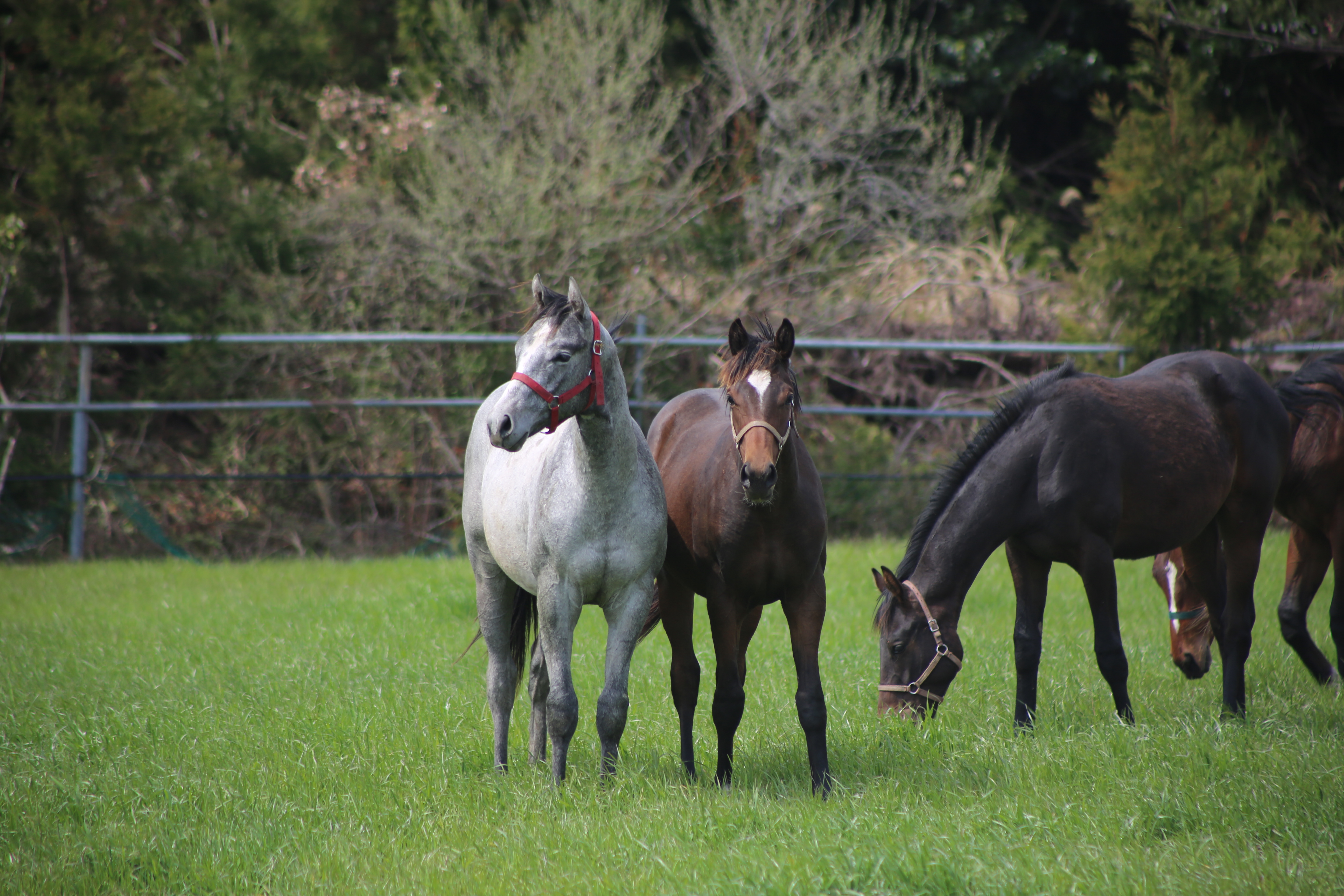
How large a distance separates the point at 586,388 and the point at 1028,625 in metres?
2.48

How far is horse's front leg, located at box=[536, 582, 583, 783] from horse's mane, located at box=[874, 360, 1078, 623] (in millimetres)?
1646

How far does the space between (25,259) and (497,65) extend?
5.21 meters

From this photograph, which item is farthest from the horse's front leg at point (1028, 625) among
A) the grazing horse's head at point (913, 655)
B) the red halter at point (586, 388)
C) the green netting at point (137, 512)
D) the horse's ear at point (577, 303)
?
the green netting at point (137, 512)

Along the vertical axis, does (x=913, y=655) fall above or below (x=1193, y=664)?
above

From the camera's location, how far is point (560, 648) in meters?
3.84

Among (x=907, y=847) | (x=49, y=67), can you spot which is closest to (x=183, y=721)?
(x=907, y=847)

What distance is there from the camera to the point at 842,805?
144 inches

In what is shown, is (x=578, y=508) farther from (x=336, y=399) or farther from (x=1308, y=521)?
(x=336, y=399)

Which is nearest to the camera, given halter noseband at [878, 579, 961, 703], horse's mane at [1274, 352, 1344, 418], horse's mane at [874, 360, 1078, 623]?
halter noseband at [878, 579, 961, 703]

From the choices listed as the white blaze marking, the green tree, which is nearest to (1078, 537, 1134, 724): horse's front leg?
the white blaze marking

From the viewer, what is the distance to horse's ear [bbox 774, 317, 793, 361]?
3.72 metres

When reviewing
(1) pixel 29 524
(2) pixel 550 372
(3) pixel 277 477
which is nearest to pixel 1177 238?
(2) pixel 550 372

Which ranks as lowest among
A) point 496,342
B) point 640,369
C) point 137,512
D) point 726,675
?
point 137,512

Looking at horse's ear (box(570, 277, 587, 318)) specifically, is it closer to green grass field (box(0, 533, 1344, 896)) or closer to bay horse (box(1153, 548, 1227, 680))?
green grass field (box(0, 533, 1344, 896))
